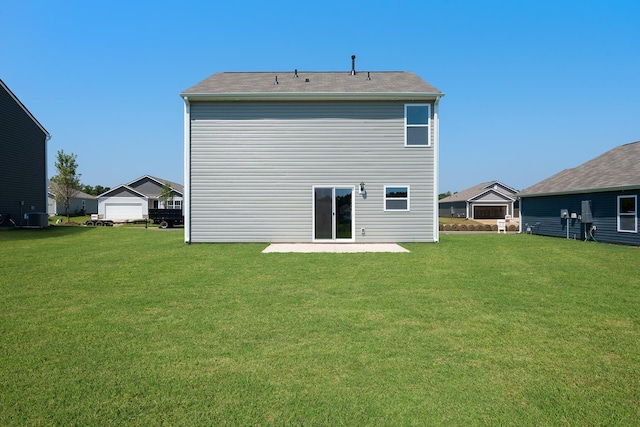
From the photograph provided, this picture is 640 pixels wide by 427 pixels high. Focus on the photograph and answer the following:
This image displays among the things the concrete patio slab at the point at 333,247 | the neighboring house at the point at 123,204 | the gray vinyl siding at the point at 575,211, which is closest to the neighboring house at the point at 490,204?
the gray vinyl siding at the point at 575,211

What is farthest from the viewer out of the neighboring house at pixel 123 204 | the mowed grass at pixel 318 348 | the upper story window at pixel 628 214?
the neighboring house at pixel 123 204

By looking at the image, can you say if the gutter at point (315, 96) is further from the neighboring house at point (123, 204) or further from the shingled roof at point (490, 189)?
the shingled roof at point (490, 189)

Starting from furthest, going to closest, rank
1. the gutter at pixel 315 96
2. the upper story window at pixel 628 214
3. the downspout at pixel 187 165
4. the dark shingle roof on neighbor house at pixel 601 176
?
the dark shingle roof on neighbor house at pixel 601 176 < the upper story window at pixel 628 214 < the downspout at pixel 187 165 < the gutter at pixel 315 96

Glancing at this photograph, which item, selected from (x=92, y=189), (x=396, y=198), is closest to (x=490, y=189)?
(x=396, y=198)

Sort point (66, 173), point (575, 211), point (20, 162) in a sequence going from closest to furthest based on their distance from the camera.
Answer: point (575, 211) → point (20, 162) → point (66, 173)

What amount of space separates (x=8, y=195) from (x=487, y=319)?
76.2ft

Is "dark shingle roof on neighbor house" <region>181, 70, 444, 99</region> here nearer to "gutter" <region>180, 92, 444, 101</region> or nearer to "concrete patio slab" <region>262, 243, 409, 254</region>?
"gutter" <region>180, 92, 444, 101</region>

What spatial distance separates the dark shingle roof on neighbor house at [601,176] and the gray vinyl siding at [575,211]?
0.40m

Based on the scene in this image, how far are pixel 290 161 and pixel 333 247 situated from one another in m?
3.56

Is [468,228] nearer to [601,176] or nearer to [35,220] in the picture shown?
[601,176]

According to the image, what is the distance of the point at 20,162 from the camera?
19.8 meters

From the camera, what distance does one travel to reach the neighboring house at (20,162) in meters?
18.7

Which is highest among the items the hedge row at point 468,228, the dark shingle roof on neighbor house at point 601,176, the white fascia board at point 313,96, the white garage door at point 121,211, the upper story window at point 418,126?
the white fascia board at point 313,96

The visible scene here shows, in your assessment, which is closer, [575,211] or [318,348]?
[318,348]
